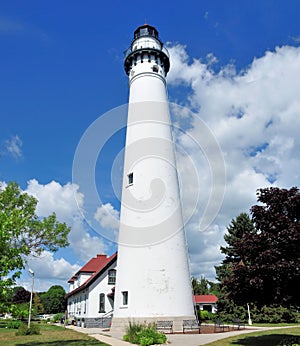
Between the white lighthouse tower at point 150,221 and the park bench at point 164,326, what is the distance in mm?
244

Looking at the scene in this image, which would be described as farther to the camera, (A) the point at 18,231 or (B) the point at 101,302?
(B) the point at 101,302

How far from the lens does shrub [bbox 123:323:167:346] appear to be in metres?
13.8

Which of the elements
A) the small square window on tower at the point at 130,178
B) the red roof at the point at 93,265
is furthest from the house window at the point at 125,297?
the red roof at the point at 93,265

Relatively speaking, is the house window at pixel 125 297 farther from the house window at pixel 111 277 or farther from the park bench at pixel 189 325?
the house window at pixel 111 277

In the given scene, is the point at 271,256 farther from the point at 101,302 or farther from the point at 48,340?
the point at 101,302

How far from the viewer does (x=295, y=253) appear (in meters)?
11.1

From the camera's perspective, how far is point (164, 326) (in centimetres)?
1777

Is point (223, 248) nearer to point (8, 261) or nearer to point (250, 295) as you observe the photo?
point (250, 295)

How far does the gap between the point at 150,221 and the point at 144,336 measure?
23.5ft

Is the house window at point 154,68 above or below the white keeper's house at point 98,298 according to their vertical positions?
above

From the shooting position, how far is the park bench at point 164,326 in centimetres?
1758

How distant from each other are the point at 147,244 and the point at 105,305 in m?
14.1

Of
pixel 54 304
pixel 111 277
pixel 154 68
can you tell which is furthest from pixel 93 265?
pixel 54 304

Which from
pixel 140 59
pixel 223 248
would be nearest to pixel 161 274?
pixel 140 59
